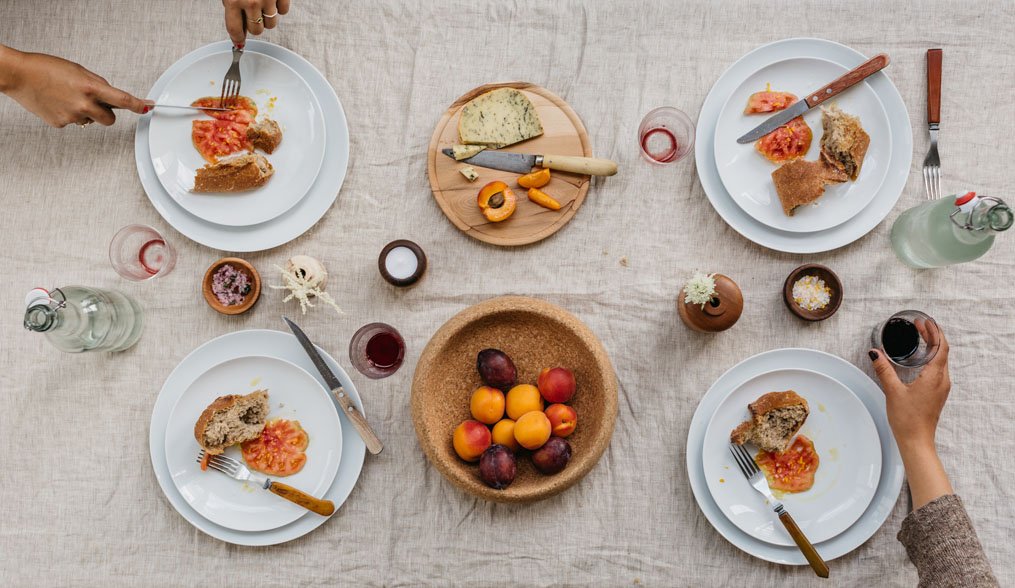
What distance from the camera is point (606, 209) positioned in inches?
57.7

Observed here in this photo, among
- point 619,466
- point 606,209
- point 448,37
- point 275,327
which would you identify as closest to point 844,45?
point 606,209

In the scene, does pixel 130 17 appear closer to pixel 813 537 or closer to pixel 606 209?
pixel 606 209

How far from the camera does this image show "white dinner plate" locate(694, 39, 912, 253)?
4.66 feet

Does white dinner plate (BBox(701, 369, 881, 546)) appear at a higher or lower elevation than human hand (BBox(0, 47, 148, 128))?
lower

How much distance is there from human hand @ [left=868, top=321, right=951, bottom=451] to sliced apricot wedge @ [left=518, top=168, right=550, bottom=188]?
809 mm

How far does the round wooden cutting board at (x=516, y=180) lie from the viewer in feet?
4.73

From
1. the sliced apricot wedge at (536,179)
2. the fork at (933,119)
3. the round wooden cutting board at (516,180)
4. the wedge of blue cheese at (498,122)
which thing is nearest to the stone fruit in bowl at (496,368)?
the round wooden cutting board at (516,180)

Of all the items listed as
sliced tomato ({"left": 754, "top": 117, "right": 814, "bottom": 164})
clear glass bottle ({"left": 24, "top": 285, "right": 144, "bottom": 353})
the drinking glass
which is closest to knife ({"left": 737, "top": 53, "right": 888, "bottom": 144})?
sliced tomato ({"left": 754, "top": 117, "right": 814, "bottom": 164})

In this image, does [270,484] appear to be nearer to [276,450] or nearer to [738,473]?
[276,450]

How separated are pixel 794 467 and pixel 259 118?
4.77ft

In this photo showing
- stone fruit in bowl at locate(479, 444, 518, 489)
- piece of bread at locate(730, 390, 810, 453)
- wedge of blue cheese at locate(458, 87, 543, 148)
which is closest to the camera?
stone fruit in bowl at locate(479, 444, 518, 489)

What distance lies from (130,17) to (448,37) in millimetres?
774

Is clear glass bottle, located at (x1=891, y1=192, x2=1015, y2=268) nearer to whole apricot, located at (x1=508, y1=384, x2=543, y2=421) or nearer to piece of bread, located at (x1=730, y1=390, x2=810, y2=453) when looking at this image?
piece of bread, located at (x1=730, y1=390, x2=810, y2=453)

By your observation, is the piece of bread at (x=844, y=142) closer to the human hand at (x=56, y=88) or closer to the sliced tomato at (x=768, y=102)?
the sliced tomato at (x=768, y=102)
